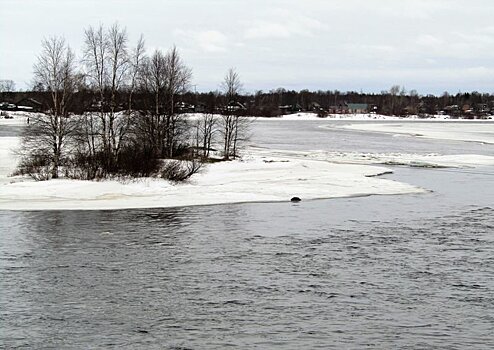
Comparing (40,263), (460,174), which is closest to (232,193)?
(40,263)

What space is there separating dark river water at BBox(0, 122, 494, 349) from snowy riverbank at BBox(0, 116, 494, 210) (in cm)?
245

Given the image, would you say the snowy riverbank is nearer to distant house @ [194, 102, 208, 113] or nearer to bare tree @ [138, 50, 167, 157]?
bare tree @ [138, 50, 167, 157]

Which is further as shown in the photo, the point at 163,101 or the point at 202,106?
the point at 202,106

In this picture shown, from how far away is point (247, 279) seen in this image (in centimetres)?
1275

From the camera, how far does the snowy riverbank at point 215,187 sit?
24.0 metres

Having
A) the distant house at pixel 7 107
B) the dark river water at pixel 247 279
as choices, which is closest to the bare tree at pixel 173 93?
the dark river water at pixel 247 279

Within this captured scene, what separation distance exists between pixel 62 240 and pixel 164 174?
13.6 m

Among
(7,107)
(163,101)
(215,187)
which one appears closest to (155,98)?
(163,101)

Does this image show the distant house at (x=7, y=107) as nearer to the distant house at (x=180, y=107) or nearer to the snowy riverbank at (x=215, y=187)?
the distant house at (x=180, y=107)

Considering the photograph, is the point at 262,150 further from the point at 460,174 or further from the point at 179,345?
the point at 179,345

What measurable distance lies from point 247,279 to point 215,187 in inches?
610

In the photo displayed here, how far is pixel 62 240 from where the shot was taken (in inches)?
653

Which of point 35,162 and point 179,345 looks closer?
point 179,345

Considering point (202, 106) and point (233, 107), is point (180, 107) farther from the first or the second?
point (202, 106)
